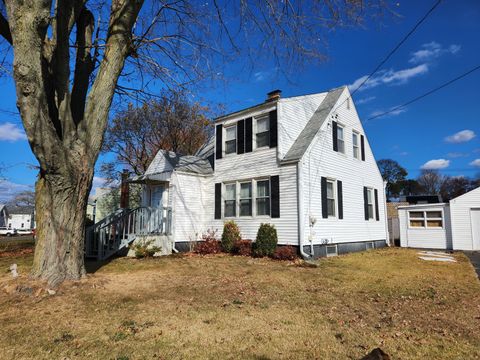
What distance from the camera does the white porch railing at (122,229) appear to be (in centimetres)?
1152

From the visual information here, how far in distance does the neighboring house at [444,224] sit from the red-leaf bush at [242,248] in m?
10.8

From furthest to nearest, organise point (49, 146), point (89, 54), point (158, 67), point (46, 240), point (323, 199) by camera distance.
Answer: point (323, 199) < point (158, 67) < point (89, 54) < point (46, 240) < point (49, 146)

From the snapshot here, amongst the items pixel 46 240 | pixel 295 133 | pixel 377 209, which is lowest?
pixel 46 240

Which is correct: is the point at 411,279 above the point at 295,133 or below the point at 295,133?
below

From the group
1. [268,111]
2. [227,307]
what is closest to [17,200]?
[268,111]

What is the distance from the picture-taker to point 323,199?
1276cm

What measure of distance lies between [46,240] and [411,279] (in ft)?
28.0

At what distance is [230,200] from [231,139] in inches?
108

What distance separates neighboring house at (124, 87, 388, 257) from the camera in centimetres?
1221

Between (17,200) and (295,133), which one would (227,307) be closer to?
(295,133)

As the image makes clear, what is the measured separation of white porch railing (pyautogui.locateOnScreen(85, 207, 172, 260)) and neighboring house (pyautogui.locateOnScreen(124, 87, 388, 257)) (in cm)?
49

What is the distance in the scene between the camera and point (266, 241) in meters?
11.5

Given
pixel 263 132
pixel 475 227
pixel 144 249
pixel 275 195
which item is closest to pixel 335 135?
pixel 263 132

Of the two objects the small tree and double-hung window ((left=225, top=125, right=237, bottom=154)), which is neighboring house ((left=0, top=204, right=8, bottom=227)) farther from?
the small tree
